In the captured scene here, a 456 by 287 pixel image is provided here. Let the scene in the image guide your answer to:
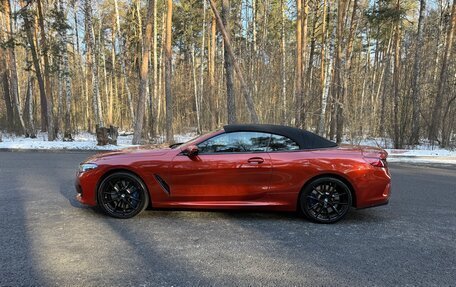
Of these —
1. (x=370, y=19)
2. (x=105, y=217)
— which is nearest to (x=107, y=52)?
(x=370, y=19)

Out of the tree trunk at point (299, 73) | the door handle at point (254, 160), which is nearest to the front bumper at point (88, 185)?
the door handle at point (254, 160)

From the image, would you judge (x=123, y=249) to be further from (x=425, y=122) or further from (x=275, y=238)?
(x=425, y=122)

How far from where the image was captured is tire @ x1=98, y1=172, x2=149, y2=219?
525 centimetres

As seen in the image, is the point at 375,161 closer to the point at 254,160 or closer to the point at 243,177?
the point at 254,160

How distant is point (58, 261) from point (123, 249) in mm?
686

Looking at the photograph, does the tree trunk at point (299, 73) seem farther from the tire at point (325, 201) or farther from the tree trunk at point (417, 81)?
the tire at point (325, 201)

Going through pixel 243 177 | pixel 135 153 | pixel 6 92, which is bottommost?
pixel 243 177

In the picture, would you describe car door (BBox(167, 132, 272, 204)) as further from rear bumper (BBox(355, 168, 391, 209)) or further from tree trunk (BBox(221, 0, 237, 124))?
tree trunk (BBox(221, 0, 237, 124))

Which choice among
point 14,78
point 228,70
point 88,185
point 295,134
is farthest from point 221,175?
point 14,78

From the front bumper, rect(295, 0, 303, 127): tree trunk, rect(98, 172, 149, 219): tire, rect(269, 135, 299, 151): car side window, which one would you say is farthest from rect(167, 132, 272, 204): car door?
rect(295, 0, 303, 127): tree trunk

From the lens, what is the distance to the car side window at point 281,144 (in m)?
5.28

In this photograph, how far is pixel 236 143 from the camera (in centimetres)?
529

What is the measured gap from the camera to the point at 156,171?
518cm

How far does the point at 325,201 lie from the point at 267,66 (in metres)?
17.6
